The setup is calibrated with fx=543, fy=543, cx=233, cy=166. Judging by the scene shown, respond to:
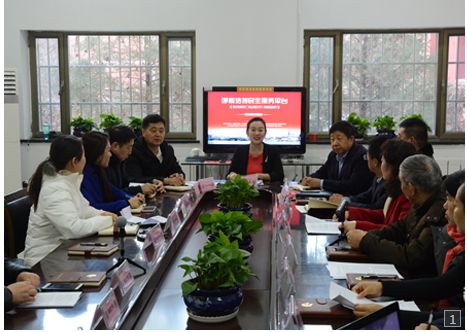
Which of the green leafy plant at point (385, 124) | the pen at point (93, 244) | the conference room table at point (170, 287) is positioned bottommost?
the conference room table at point (170, 287)

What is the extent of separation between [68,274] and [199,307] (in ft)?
2.04

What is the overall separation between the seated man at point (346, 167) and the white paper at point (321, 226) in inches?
47.4

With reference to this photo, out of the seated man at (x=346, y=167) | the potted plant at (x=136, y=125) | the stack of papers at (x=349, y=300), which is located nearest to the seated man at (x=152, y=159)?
the seated man at (x=346, y=167)

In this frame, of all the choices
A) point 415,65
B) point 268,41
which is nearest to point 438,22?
point 415,65

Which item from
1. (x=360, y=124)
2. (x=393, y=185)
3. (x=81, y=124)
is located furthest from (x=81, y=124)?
(x=393, y=185)

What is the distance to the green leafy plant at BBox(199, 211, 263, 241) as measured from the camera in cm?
206

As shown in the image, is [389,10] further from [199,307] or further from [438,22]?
[199,307]

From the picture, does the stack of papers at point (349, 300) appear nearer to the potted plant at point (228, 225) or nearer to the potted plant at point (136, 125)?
the potted plant at point (228, 225)

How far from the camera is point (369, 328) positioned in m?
1.24

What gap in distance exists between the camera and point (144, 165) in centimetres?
451

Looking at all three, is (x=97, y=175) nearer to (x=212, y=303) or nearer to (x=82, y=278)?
(x=82, y=278)

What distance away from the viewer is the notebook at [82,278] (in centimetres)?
184

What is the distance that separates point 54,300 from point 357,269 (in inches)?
43.3

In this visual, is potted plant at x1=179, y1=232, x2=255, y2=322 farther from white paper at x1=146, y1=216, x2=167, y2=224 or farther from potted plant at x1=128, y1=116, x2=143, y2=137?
potted plant at x1=128, y1=116, x2=143, y2=137
